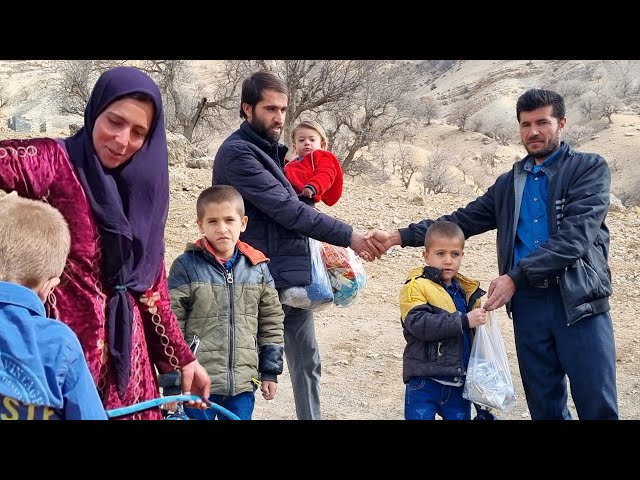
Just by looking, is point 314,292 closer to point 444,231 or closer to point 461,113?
point 444,231

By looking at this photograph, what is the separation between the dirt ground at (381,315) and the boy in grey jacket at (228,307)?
1.91 m

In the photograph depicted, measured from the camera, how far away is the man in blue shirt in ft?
11.2

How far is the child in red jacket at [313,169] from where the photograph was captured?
4.35m

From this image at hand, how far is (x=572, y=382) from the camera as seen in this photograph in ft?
Result: 11.6

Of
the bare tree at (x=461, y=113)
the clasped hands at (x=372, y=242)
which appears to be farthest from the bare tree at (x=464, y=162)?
the clasped hands at (x=372, y=242)

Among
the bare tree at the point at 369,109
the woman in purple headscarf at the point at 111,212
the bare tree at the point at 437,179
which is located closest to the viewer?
the woman in purple headscarf at the point at 111,212

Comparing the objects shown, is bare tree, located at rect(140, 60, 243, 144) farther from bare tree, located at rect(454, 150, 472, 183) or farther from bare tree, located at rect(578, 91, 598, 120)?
bare tree, located at rect(578, 91, 598, 120)

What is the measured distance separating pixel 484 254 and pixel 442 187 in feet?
43.3

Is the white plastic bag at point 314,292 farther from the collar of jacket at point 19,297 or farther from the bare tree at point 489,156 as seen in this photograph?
the bare tree at point 489,156

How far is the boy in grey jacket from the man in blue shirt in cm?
110

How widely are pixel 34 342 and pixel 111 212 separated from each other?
0.69m

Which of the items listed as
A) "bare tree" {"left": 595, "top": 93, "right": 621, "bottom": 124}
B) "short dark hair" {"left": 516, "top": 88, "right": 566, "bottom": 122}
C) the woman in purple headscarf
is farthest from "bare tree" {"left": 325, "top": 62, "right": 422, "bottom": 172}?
the woman in purple headscarf

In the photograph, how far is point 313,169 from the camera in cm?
448

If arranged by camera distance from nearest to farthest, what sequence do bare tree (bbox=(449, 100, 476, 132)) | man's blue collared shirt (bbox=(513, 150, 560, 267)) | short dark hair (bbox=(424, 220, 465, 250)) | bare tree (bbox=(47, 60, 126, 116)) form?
man's blue collared shirt (bbox=(513, 150, 560, 267)) → short dark hair (bbox=(424, 220, 465, 250)) → bare tree (bbox=(47, 60, 126, 116)) → bare tree (bbox=(449, 100, 476, 132))
